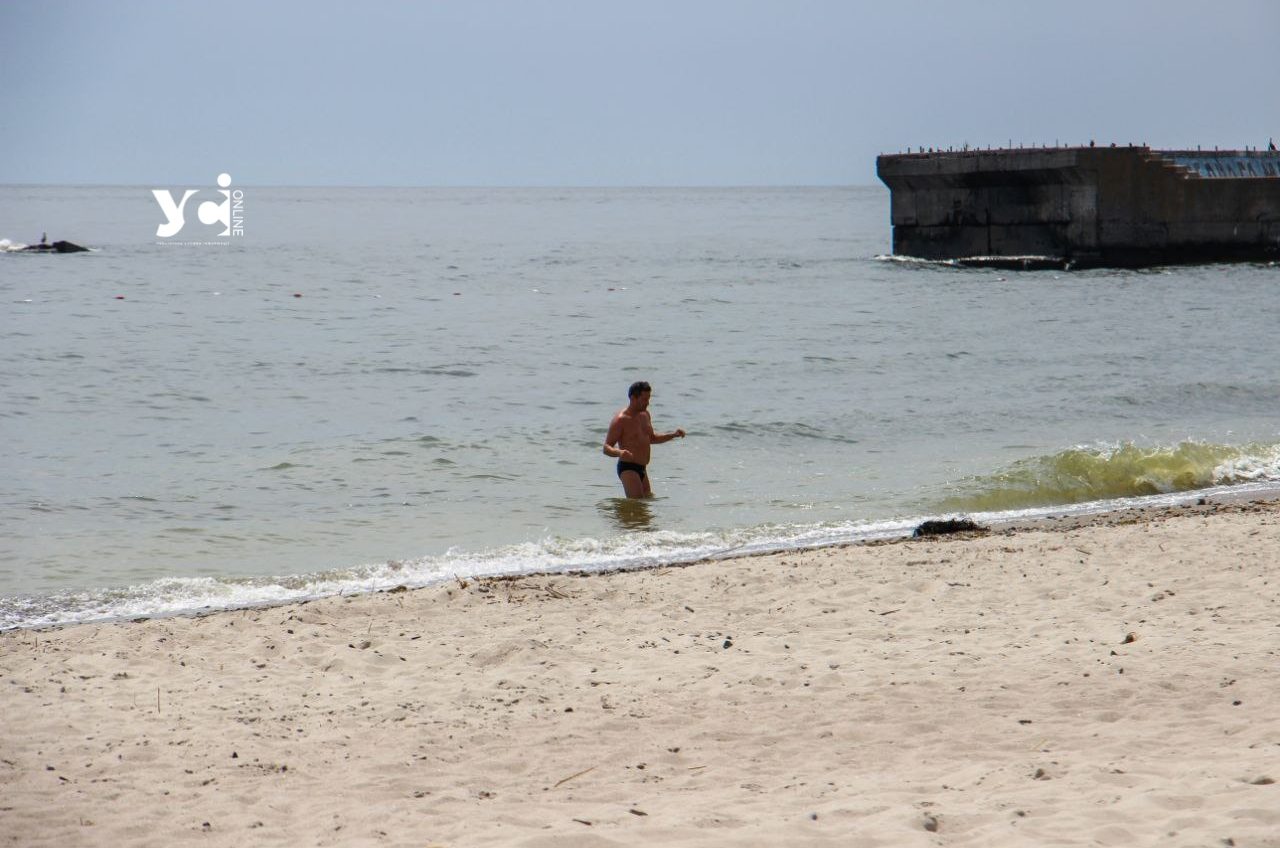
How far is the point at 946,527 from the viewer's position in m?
9.91

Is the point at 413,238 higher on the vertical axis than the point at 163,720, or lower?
higher

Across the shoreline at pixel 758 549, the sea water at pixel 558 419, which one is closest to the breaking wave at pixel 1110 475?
the sea water at pixel 558 419

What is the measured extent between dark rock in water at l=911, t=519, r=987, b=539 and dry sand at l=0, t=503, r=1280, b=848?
1.48 m

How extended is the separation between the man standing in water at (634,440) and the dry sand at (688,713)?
133 inches

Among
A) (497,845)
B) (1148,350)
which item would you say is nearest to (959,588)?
(497,845)

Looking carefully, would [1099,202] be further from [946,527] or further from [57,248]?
[57,248]

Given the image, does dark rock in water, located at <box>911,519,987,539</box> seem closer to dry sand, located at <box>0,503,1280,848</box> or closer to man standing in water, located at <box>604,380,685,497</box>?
dry sand, located at <box>0,503,1280,848</box>

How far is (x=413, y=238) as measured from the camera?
82.2 meters

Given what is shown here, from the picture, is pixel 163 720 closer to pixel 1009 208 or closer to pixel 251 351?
pixel 251 351

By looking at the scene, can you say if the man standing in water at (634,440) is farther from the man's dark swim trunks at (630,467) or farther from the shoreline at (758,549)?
the shoreline at (758,549)

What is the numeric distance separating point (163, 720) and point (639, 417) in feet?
20.5

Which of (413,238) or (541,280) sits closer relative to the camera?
(541,280)

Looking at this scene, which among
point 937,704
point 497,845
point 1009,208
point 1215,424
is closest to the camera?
point 497,845

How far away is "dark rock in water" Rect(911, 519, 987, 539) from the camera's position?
32.3 ft
